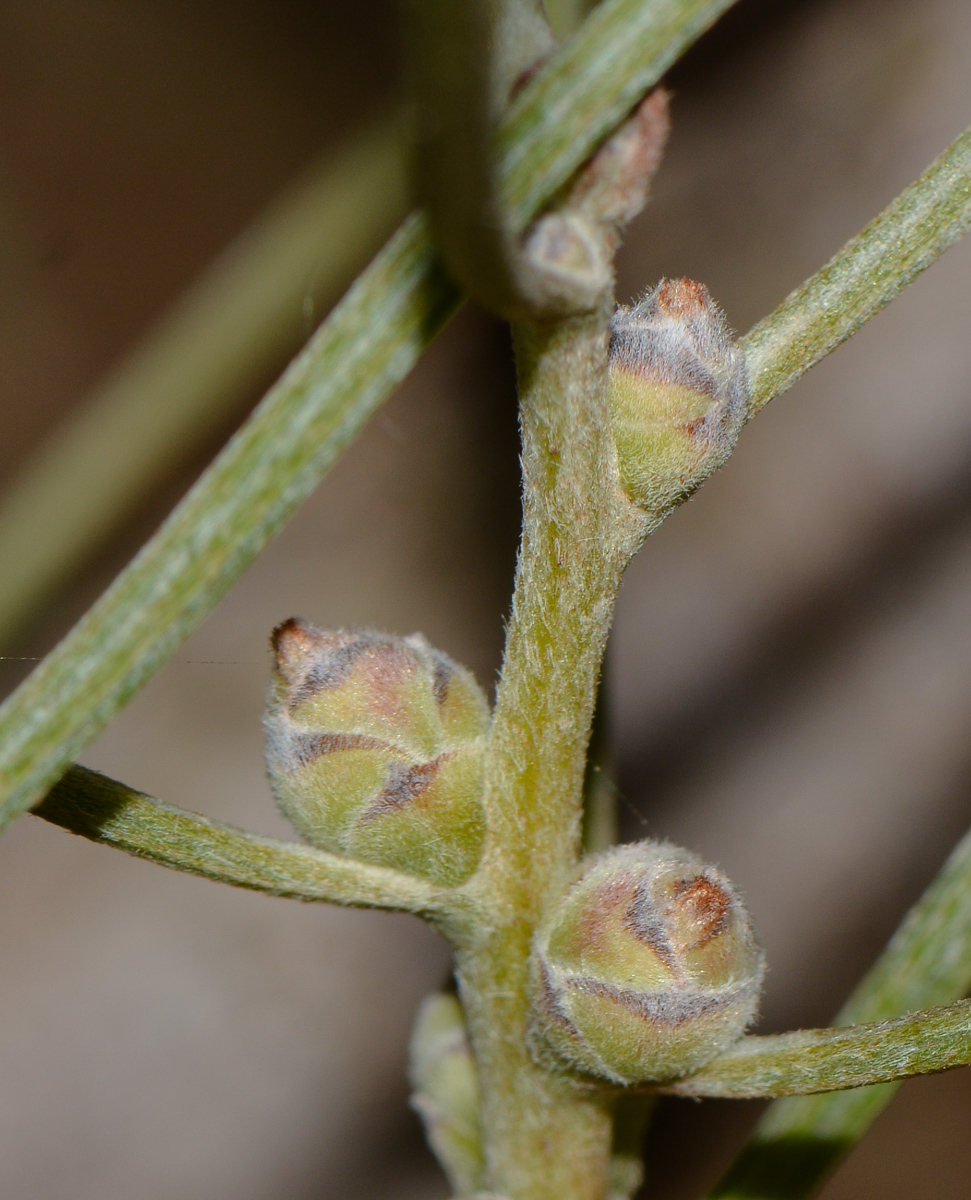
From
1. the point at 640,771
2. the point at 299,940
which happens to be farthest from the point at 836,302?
the point at 299,940

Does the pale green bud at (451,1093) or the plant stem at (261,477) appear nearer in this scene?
the plant stem at (261,477)

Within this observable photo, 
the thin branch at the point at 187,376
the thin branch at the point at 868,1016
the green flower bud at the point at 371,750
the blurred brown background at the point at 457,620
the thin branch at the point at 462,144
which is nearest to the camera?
the thin branch at the point at 462,144

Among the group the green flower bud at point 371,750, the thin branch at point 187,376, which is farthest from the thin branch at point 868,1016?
the thin branch at point 187,376

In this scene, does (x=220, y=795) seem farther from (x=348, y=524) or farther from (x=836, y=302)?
(x=836, y=302)

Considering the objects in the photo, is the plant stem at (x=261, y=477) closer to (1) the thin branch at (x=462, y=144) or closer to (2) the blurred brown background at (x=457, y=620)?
(1) the thin branch at (x=462, y=144)

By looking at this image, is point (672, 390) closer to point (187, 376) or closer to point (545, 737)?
point (545, 737)

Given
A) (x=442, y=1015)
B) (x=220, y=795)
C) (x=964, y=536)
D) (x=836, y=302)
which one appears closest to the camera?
(x=836, y=302)

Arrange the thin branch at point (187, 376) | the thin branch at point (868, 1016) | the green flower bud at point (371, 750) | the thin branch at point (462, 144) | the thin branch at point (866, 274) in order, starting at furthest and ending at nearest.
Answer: the thin branch at point (187, 376)
the thin branch at point (868, 1016)
the green flower bud at point (371, 750)
the thin branch at point (866, 274)
the thin branch at point (462, 144)
